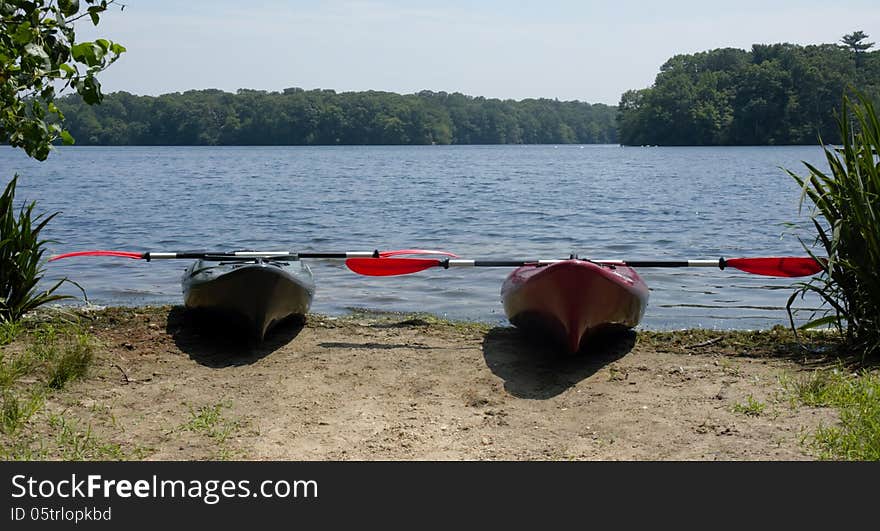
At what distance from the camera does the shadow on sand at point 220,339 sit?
22.6 ft

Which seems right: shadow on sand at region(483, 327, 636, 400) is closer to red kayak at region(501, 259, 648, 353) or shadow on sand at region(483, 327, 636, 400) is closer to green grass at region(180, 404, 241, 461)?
red kayak at region(501, 259, 648, 353)

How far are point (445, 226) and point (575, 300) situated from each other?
1534cm

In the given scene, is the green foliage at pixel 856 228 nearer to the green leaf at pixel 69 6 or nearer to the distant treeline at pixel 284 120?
the green leaf at pixel 69 6

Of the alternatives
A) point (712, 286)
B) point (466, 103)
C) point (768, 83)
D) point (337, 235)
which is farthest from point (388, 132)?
point (712, 286)

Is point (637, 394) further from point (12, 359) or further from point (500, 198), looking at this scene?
point (500, 198)

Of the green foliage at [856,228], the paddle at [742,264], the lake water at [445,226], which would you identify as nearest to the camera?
the green foliage at [856,228]

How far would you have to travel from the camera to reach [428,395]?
598 centimetres

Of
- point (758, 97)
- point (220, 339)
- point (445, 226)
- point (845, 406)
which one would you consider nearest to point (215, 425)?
point (220, 339)

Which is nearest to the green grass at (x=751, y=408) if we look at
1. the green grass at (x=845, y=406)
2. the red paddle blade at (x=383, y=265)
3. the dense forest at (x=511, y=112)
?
the green grass at (x=845, y=406)

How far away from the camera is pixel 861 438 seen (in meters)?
4.52

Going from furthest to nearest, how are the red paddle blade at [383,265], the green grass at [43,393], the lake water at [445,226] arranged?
1. the lake water at [445,226]
2. the red paddle blade at [383,265]
3. the green grass at [43,393]

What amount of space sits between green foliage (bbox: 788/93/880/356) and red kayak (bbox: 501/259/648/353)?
52.7 inches

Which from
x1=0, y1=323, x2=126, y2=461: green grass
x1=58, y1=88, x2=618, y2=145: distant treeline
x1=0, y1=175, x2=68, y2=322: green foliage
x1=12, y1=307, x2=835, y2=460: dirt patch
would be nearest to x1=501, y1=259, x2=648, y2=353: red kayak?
x1=12, y1=307, x2=835, y2=460: dirt patch

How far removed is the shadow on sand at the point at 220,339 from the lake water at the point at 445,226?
187cm
